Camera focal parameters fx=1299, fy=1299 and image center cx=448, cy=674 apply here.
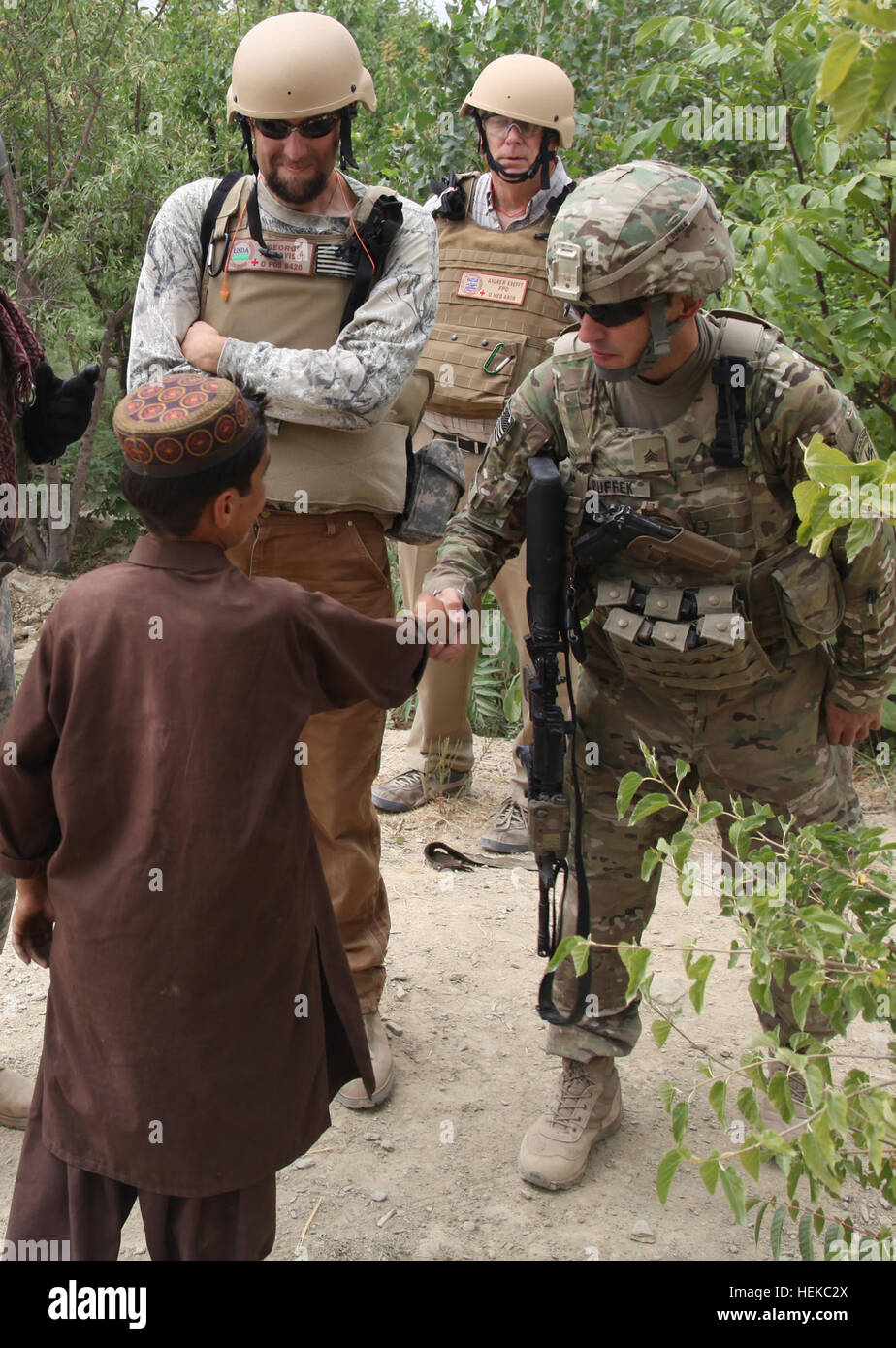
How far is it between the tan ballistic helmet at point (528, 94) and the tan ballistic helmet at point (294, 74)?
1633 mm

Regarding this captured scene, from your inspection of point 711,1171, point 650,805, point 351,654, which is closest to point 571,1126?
point 650,805

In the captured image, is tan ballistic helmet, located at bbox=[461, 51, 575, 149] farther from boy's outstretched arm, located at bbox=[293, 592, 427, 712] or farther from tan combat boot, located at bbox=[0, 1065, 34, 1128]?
tan combat boot, located at bbox=[0, 1065, 34, 1128]

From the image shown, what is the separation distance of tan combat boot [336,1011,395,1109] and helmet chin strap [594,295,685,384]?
5.51ft

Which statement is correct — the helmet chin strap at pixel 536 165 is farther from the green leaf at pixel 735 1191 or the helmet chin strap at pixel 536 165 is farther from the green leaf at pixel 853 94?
the green leaf at pixel 735 1191

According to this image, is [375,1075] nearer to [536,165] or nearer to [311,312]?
[311,312]

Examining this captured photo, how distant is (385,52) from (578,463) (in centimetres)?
913

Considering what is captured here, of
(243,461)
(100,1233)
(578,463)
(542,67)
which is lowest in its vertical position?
(100,1233)

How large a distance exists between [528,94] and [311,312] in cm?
190

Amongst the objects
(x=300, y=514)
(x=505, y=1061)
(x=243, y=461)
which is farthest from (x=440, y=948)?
(x=243, y=461)

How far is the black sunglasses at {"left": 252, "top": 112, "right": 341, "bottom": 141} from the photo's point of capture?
2.80 meters

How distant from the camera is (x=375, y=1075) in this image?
125 inches

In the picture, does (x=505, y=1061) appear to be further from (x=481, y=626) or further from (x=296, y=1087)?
(x=481, y=626)

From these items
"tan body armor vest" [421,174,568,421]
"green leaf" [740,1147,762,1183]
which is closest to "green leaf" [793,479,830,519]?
"green leaf" [740,1147,762,1183]

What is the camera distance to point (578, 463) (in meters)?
2.68
